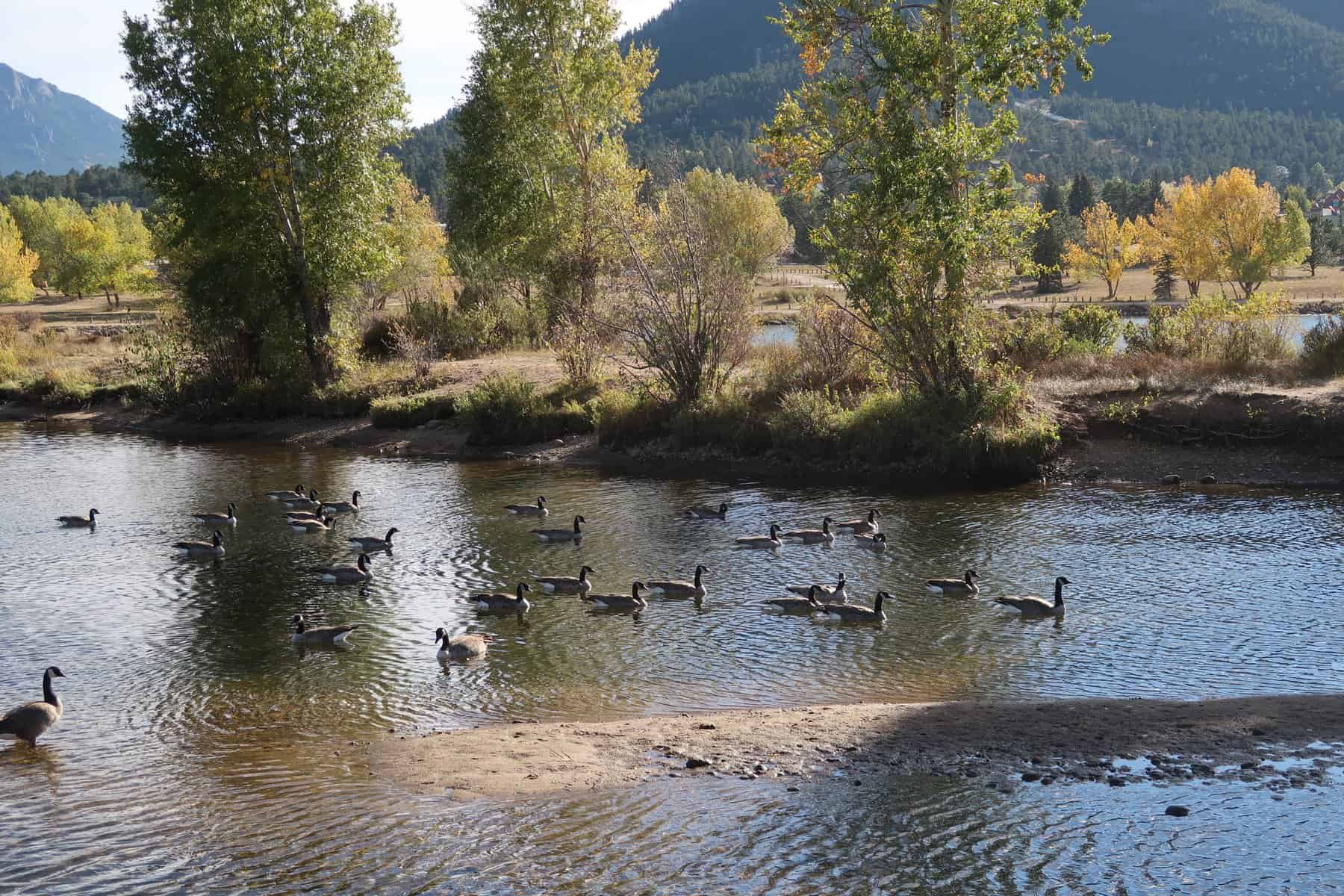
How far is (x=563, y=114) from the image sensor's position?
165 ft

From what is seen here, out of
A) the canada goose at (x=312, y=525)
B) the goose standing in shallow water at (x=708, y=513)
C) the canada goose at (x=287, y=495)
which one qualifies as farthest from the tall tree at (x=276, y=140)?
the goose standing in shallow water at (x=708, y=513)

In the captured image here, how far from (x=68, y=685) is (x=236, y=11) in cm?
3420

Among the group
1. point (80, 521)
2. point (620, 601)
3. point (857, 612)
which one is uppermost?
point (80, 521)

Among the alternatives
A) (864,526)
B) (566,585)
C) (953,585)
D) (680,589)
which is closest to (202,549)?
(566,585)

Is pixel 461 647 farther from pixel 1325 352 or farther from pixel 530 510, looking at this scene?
pixel 1325 352

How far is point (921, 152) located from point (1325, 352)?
14.9m

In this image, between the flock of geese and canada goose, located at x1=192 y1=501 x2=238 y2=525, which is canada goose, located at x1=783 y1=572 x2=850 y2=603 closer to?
the flock of geese

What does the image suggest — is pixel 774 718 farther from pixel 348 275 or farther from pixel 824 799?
pixel 348 275

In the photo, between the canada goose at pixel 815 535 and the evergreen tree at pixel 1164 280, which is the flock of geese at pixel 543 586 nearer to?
the canada goose at pixel 815 535

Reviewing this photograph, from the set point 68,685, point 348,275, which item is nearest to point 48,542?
point 68,685

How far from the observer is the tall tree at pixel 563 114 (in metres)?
49.3

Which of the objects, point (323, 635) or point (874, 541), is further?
point (874, 541)

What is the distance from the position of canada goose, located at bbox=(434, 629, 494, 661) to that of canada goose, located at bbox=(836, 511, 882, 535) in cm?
1046

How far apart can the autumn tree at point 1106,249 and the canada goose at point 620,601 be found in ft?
325
